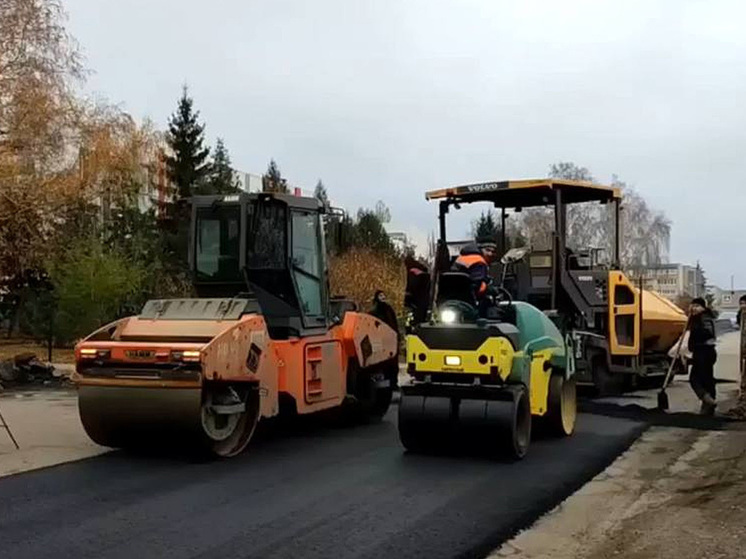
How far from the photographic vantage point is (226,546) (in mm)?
5961

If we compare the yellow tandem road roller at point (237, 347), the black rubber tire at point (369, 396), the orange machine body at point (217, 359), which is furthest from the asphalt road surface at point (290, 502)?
the black rubber tire at point (369, 396)

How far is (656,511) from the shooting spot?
708 centimetres

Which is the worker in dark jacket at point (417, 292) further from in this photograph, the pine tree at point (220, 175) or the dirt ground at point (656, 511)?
the pine tree at point (220, 175)

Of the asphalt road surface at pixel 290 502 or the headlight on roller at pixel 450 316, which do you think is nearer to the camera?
the asphalt road surface at pixel 290 502

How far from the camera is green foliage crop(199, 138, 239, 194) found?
35.8 meters

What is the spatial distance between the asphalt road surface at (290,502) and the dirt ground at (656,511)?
0.22 m

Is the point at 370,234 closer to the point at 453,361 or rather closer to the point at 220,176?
the point at 220,176

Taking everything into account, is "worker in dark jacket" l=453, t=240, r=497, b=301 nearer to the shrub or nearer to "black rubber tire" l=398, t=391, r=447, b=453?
"black rubber tire" l=398, t=391, r=447, b=453

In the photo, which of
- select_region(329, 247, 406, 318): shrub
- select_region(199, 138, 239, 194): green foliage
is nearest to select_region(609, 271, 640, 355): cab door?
select_region(329, 247, 406, 318): shrub

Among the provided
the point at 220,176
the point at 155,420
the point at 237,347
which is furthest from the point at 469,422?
the point at 220,176

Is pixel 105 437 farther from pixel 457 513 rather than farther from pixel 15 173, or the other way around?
pixel 15 173

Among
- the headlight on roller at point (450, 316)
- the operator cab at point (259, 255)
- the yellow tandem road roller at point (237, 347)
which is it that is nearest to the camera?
the yellow tandem road roller at point (237, 347)

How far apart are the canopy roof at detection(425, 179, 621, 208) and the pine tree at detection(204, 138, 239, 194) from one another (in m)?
21.4

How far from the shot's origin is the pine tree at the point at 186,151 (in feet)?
127
